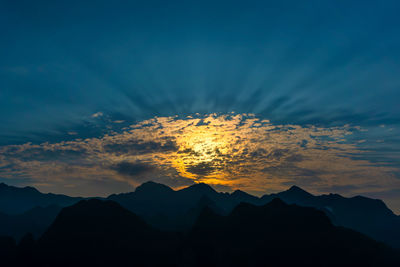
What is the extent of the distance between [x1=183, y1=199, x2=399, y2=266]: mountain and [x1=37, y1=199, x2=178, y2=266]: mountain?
22.3m

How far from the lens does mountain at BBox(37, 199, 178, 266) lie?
136750 mm

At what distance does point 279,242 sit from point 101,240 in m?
101

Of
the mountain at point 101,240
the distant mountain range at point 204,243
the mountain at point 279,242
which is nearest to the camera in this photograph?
the mountain at point 279,242

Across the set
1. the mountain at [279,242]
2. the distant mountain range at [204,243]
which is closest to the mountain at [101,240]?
the distant mountain range at [204,243]

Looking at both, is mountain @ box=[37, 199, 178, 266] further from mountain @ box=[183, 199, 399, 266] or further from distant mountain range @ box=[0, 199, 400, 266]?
mountain @ box=[183, 199, 399, 266]

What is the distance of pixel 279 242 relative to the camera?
461 feet

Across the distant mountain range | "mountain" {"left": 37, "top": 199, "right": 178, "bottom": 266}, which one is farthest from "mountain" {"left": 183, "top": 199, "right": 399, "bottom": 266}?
"mountain" {"left": 37, "top": 199, "right": 178, "bottom": 266}

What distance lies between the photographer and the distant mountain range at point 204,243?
430ft

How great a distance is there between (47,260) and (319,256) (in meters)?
143

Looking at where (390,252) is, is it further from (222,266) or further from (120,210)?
(120,210)

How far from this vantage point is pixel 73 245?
138875 mm

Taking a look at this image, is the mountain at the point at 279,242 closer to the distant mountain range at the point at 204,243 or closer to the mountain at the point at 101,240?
the distant mountain range at the point at 204,243

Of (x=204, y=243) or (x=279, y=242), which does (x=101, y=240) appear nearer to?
(x=204, y=243)

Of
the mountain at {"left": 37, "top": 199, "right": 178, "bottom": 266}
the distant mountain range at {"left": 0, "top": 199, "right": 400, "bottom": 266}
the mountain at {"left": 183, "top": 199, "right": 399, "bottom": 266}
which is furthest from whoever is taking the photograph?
the mountain at {"left": 37, "top": 199, "right": 178, "bottom": 266}
